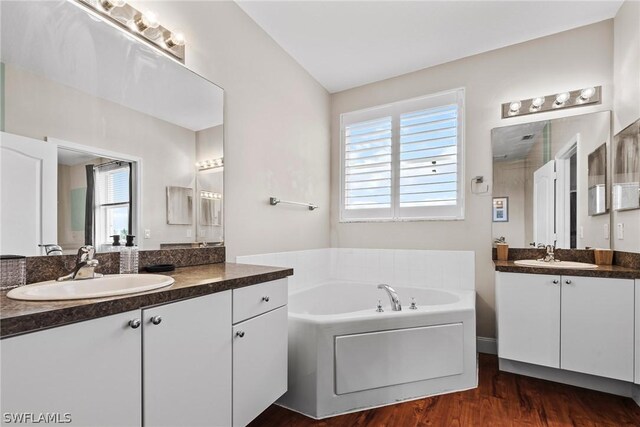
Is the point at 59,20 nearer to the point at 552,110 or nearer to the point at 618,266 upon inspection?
the point at 552,110

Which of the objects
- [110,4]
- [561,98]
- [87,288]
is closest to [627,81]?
[561,98]

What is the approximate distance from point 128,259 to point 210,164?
758mm

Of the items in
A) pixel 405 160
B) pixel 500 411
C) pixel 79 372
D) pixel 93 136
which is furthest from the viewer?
pixel 405 160

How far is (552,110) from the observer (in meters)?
2.61

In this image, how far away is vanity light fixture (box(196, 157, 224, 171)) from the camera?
1961 mm

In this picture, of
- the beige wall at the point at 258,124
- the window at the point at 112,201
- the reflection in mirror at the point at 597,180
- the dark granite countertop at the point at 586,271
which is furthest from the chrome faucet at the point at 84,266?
the reflection in mirror at the point at 597,180

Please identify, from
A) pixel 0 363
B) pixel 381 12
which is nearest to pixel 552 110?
pixel 381 12

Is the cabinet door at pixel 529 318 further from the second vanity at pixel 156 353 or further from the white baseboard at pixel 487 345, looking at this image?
the second vanity at pixel 156 353

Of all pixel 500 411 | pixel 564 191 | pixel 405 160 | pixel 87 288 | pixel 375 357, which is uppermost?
pixel 405 160

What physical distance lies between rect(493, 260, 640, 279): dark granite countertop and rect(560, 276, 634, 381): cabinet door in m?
0.03

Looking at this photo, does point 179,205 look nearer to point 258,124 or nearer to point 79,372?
point 258,124

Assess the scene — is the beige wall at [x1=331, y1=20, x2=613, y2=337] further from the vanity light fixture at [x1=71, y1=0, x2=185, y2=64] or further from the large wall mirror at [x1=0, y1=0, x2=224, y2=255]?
the vanity light fixture at [x1=71, y1=0, x2=185, y2=64]

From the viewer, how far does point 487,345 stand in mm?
2797

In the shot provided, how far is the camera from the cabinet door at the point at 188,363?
3.45ft
